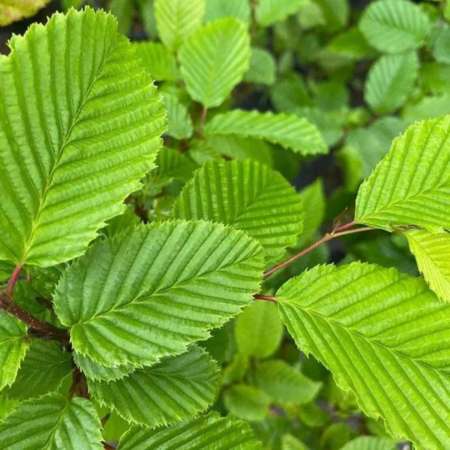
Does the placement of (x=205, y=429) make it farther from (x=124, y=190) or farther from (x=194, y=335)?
(x=124, y=190)

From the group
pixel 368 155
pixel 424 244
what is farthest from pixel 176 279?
pixel 368 155

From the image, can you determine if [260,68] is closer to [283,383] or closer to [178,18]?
[178,18]

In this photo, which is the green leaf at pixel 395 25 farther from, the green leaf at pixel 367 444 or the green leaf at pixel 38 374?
the green leaf at pixel 38 374

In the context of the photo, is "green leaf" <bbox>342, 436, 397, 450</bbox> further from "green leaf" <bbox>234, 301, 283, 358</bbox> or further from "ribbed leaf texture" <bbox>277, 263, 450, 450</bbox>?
"ribbed leaf texture" <bbox>277, 263, 450, 450</bbox>

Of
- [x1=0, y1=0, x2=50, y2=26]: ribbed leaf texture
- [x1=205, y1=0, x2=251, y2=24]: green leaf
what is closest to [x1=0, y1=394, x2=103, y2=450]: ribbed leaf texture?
[x1=0, y1=0, x2=50, y2=26]: ribbed leaf texture

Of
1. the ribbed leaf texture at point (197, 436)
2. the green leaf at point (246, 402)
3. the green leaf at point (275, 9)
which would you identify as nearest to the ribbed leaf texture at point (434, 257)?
the ribbed leaf texture at point (197, 436)
